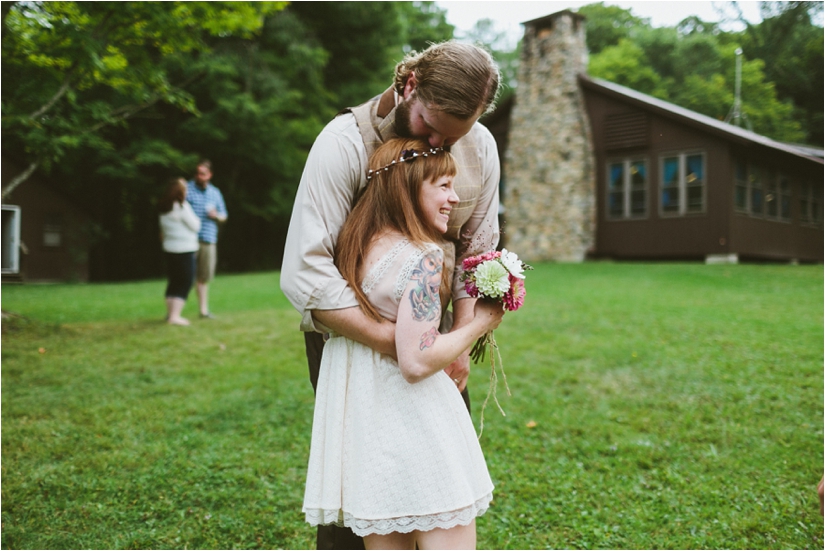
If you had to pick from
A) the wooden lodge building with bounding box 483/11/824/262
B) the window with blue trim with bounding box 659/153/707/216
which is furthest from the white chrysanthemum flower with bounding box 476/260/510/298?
the window with blue trim with bounding box 659/153/707/216

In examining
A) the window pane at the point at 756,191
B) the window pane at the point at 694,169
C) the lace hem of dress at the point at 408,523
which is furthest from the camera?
the window pane at the point at 756,191

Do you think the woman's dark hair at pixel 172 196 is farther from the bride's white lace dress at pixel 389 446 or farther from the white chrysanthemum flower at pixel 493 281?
the white chrysanthemum flower at pixel 493 281

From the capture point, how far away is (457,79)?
6.98 feet

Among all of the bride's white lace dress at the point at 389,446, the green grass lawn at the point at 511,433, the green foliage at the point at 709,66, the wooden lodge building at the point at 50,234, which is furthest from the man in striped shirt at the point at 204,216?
the green foliage at the point at 709,66

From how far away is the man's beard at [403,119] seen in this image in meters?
2.27

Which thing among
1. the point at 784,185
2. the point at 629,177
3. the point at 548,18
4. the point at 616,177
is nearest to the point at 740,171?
the point at 784,185

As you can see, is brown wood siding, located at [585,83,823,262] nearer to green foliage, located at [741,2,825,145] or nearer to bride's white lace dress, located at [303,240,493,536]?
green foliage, located at [741,2,825,145]

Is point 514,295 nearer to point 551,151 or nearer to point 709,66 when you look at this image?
point 551,151

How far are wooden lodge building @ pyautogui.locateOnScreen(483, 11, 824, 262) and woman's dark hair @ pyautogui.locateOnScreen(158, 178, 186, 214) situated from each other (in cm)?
1466

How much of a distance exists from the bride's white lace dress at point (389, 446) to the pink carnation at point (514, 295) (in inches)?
12.3

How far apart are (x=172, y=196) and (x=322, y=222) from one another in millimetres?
6490

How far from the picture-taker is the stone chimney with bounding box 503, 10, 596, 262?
20.7 m

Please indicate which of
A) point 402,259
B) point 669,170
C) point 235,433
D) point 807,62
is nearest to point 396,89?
point 402,259

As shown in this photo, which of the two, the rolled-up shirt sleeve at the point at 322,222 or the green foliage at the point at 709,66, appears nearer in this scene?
the rolled-up shirt sleeve at the point at 322,222
